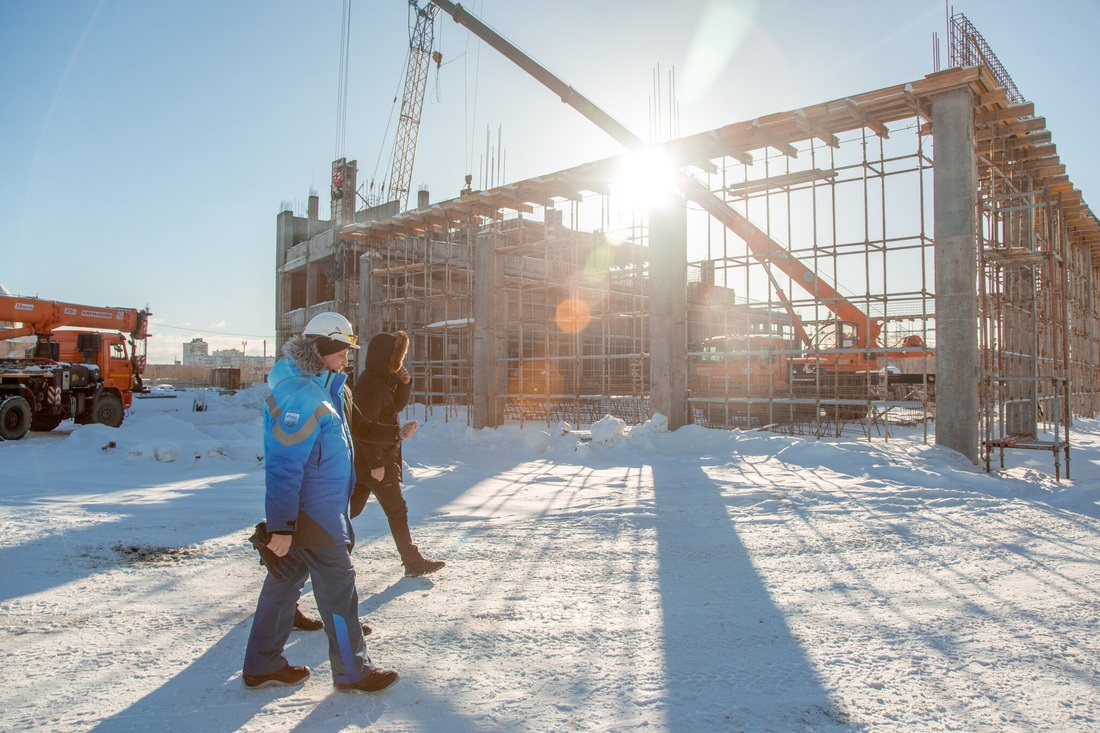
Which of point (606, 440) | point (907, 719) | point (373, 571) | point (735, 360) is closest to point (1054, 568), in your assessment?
point (907, 719)

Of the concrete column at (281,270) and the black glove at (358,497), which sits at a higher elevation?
the concrete column at (281,270)

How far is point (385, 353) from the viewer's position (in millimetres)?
5477

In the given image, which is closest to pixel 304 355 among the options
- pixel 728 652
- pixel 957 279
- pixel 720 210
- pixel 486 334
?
pixel 728 652

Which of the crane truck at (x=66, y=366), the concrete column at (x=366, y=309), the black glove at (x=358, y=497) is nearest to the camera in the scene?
the black glove at (x=358, y=497)

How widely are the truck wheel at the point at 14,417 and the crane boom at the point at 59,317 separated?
332cm

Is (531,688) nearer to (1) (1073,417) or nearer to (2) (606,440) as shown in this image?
(2) (606,440)

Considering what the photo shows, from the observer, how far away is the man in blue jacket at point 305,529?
334cm

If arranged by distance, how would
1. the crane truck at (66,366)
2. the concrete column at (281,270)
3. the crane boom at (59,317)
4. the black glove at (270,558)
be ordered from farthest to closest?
the concrete column at (281,270) → the crane boom at (59,317) → the crane truck at (66,366) → the black glove at (270,558)

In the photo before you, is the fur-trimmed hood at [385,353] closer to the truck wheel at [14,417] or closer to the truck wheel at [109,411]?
the truck wheel at [14,417]

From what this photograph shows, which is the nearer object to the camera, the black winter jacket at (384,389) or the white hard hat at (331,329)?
the white hard hat at (331,329)

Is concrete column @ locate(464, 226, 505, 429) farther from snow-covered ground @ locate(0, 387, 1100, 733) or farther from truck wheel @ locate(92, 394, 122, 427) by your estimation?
truck wheel @ locate(92, 394, 122, 427)

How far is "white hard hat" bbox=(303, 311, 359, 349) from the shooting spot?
3730 mm

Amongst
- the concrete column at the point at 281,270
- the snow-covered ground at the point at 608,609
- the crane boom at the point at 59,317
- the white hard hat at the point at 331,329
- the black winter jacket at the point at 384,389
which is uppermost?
the concrete column at the point at 281,270

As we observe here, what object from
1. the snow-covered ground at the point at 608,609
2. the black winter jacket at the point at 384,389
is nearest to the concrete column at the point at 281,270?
the snow-covered ground at the point at 608,609
